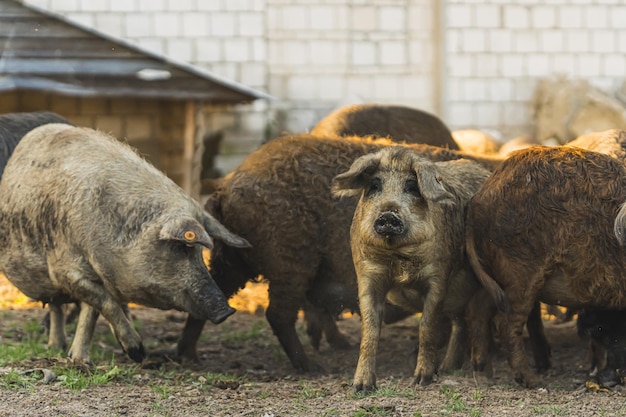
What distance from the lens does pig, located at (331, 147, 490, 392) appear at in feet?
22.8

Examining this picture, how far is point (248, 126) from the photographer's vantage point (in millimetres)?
16297

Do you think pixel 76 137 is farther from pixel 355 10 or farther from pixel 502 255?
pixel 355 10

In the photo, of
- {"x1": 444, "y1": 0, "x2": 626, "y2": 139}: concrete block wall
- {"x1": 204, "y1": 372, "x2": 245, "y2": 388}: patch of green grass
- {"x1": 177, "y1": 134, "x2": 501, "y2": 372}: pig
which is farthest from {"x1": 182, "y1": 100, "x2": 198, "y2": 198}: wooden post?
{"x1": 204, "y1": 372, "x2": 245, "y2": 388}: patch of green grass

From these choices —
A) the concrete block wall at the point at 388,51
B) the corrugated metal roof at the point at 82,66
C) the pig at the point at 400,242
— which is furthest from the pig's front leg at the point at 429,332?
the concrete block wall at the point at 388,51

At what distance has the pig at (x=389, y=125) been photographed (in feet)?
35.3

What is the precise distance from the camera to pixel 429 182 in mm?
6949

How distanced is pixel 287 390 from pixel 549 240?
182 centimetres

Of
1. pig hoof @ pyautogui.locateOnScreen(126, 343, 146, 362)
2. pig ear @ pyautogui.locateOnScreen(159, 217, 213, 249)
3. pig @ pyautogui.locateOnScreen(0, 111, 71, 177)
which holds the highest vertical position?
pig @ pyautogui.locateOnScreen(0, 111, 71, 177)

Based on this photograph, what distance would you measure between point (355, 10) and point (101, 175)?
9.22 meters

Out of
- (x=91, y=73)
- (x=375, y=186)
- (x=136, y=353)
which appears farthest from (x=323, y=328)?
(x=91, y=73)

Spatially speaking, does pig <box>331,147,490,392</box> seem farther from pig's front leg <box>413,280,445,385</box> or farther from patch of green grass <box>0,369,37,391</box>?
patch of green grass <box>0,369,37,391</box>

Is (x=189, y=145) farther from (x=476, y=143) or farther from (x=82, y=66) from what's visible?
(x=476, y=143)

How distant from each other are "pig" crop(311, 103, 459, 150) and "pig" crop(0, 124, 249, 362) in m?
2.85

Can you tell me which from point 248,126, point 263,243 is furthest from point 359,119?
point 248,126
